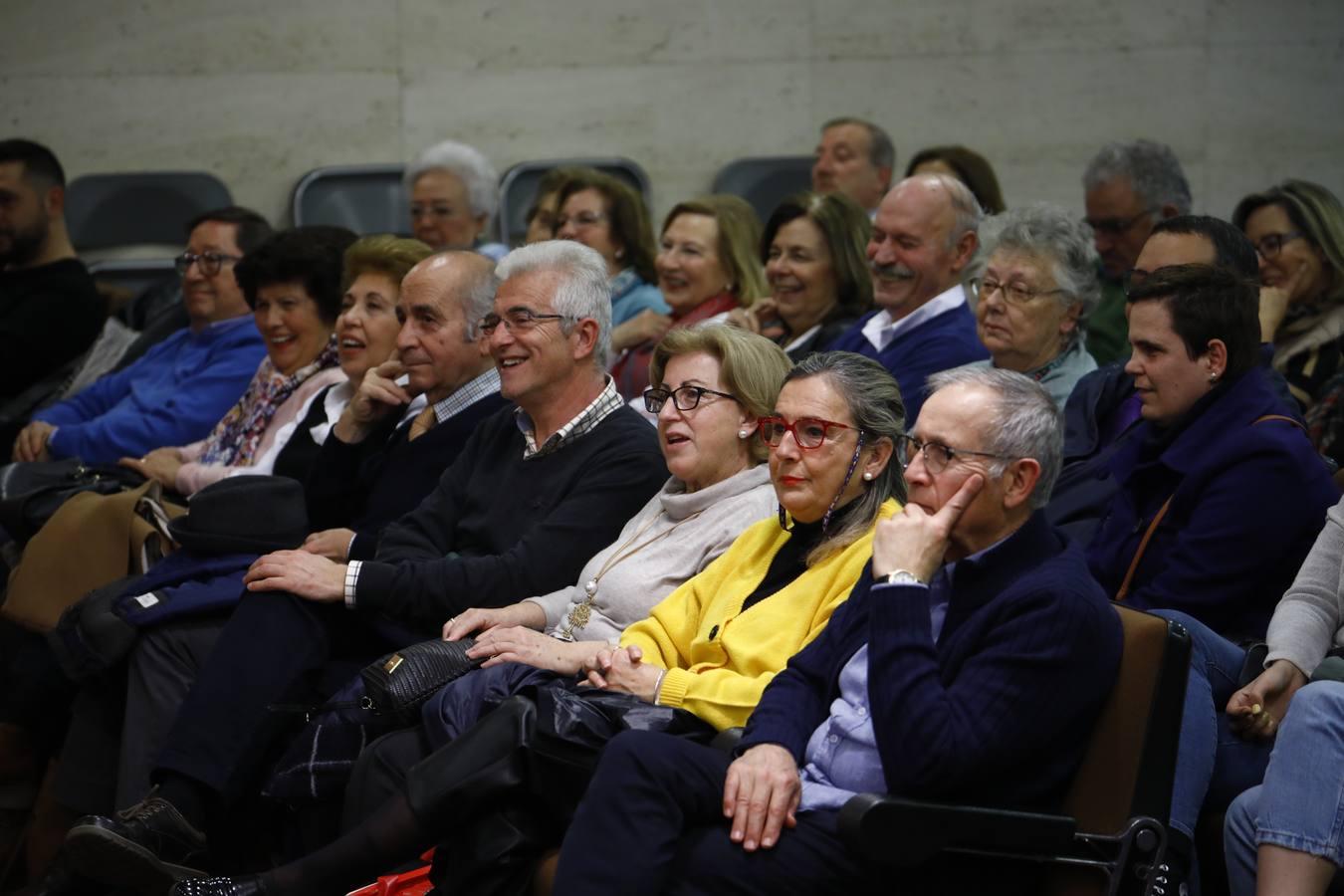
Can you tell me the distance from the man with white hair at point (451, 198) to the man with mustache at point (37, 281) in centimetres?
121

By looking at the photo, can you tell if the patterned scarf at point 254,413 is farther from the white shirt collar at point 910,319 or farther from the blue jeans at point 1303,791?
the blue jeans at point 1303,791

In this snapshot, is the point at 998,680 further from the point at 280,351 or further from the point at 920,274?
the point at 280,351

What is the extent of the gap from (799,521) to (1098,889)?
35.2 inches

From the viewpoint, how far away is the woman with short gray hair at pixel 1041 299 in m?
4.07

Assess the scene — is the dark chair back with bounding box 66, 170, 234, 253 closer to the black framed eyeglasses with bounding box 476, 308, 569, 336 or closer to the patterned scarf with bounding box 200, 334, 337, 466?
the patterned scarf with bounding box 200, 334, 337, 466

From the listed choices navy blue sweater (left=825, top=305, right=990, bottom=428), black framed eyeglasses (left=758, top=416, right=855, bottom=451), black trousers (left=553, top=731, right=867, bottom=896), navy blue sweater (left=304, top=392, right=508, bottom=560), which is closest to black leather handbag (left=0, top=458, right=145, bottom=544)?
navy blue sweater (left=304, top=392, right=508, bottom=560)

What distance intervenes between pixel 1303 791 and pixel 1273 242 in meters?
2.16

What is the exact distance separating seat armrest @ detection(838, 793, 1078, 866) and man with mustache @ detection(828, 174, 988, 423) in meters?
1.96

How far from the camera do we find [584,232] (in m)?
5.55

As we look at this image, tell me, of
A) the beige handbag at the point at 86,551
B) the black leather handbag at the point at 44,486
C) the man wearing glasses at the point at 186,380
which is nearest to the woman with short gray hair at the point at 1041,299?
the beige handbag at the point at 86,551

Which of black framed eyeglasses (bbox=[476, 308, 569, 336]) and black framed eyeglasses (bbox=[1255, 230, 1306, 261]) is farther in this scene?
black framed eyeglasses (bbox=[1255, 230, 1306, 261])

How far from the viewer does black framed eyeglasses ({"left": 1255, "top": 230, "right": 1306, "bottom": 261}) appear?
4.30 metres

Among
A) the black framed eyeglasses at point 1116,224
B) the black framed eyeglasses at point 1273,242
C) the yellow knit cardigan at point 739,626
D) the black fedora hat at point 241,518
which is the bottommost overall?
the black fedora hat at point 241,518

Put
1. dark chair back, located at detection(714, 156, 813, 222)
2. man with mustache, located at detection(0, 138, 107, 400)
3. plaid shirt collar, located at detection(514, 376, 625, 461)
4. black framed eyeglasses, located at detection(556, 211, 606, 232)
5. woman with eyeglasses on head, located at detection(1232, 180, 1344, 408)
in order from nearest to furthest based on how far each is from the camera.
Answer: plaid shirt collar, located at detection(514, 376, 625, 461) → woman with eyeglasses on head, located at detection(1232, 180, 1344, 408) → black framed eyeglasses, located at detection(556, 211, 606, 232) → man with mustache, located at detection(0, 138, 107, 400) → dark chair back, located at detection(714, 156, 813, 222)
